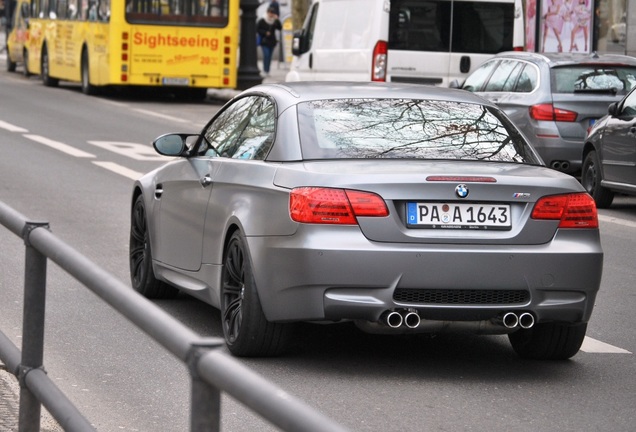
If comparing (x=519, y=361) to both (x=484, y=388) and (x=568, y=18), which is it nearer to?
(x=484, y=388)

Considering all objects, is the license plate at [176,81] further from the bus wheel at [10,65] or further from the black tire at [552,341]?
the black tire at [552,341]

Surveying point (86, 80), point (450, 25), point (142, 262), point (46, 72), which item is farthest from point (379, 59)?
point (46, 72)

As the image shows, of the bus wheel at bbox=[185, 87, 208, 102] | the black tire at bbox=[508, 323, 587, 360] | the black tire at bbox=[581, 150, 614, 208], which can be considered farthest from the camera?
the bus wheel at bbox=[185, 87, 208, 102]

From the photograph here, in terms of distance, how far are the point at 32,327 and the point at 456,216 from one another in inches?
107

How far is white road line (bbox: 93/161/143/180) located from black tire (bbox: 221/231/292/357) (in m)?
9.21

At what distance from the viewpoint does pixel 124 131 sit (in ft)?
76.9

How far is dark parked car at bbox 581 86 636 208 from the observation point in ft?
47.5

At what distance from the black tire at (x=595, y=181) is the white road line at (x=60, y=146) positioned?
6440 mm

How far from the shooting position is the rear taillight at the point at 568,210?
22.5 feet

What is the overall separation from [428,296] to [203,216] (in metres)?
1.59

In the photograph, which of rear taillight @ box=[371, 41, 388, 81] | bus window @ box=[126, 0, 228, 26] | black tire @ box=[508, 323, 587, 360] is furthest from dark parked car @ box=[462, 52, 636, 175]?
bus window @ box=[126, 0, 228, 26]

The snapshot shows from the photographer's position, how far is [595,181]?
15.3 metres

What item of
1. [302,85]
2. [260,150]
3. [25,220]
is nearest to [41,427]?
[25,220]

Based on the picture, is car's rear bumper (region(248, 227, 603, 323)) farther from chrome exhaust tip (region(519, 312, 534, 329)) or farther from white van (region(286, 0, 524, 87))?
white van (region(286, 0, 524, 87))
